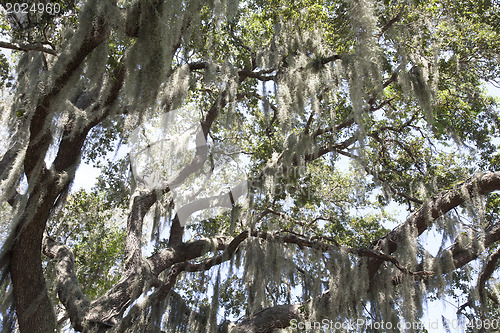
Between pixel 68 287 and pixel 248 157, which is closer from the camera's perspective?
pixel 68 287

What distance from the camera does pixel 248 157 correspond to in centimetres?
684

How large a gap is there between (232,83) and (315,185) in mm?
2758

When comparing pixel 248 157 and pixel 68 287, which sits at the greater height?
pixel 248 157

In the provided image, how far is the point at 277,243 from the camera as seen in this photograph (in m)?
4.49

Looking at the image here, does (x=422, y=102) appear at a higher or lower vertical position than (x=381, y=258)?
higher

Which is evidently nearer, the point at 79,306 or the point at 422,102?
the point at 79,306

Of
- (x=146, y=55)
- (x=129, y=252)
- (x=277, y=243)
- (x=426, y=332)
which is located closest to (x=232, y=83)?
(x=146, y=55)

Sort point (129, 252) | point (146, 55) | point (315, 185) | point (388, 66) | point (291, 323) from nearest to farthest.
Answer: point (146, 55) < point (291, 323) < point (129, 252) < point (388, 66) < point (315, 185)

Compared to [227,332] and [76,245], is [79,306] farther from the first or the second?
[76,245]

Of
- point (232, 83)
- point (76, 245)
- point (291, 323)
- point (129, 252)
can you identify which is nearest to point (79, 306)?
point (129, 252)

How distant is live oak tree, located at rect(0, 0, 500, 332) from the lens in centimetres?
313

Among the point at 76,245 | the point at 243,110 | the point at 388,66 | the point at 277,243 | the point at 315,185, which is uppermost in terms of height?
the point at 243,110

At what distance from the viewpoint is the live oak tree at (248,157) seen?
3135mm

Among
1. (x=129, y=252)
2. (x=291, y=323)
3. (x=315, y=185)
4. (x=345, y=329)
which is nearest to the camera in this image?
(x=345, y=329)
